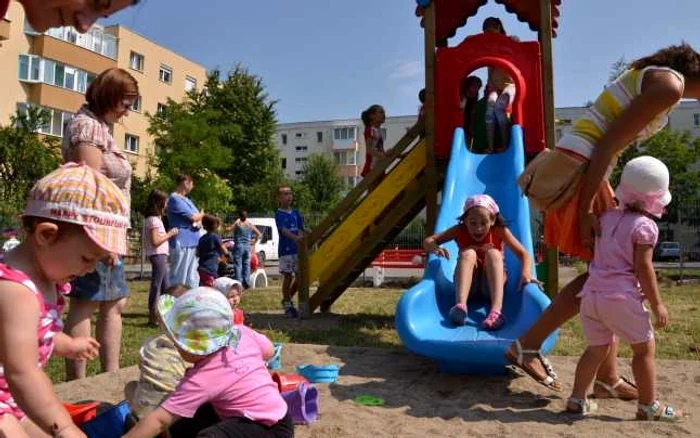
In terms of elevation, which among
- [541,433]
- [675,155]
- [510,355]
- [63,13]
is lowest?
[541,433]

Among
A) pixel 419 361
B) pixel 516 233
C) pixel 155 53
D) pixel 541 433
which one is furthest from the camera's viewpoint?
pixel 155 53

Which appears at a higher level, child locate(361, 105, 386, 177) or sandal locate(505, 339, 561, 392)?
child locate(361, 105, 386, 177)

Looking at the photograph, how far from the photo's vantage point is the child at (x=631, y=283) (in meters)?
3.32

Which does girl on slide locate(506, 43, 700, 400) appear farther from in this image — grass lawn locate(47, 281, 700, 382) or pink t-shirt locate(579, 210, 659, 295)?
grass lawn locate(47, 281, 700, 382)

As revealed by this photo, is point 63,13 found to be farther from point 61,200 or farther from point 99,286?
point 99,286

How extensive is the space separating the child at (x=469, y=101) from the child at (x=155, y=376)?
5163 mm

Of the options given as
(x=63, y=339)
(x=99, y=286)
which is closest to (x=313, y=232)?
(x=99, y=286)

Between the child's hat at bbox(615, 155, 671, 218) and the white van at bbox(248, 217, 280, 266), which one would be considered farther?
the white van at bbox(248, 217, 280, 266)

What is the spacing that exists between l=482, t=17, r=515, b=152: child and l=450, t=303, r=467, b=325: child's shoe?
317cm

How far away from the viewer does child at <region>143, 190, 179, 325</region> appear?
7.04m

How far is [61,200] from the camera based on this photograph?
1.97 meters

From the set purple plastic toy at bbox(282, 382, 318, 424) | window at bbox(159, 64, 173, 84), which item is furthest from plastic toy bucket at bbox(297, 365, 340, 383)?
window at bbox(159, 64, 173, 84)

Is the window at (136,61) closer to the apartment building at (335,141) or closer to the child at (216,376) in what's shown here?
the apartment building at (335,141)

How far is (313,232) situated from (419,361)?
3312mm
